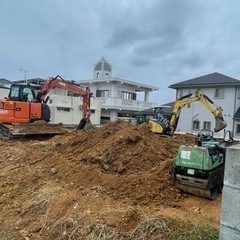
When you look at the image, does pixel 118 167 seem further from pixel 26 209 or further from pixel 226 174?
pixel 226 174

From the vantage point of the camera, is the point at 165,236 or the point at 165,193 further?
the point at 165,193

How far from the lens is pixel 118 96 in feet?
102

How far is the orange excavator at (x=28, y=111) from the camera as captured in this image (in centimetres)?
1307

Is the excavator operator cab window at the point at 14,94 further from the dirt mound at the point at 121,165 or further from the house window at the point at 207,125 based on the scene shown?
the house window at the point at 207,125

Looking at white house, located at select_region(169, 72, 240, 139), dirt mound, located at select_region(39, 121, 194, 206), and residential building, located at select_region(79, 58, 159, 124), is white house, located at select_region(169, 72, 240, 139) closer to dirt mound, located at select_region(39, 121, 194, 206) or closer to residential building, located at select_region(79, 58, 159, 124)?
residential building, located at select_region(79, 58, 159, 124)

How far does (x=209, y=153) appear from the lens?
5.54 meters

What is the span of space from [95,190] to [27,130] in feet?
26.8

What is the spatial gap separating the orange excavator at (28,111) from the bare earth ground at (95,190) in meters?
4.52

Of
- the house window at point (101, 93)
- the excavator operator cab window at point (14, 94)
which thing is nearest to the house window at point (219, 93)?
the house window at point (101, 93)

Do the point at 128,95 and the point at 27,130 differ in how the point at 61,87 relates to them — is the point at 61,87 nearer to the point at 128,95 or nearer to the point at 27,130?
the point at 27,130

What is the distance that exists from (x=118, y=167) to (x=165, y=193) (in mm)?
1427

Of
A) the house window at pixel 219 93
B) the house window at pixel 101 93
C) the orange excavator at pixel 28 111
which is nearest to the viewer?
the orange excavator at pixel 28 111

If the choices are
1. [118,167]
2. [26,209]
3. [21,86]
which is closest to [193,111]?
[21,86]

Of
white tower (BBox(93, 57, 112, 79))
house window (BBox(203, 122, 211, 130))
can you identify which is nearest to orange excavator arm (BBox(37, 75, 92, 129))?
house window (BBox(203, 122, 211, 130))
